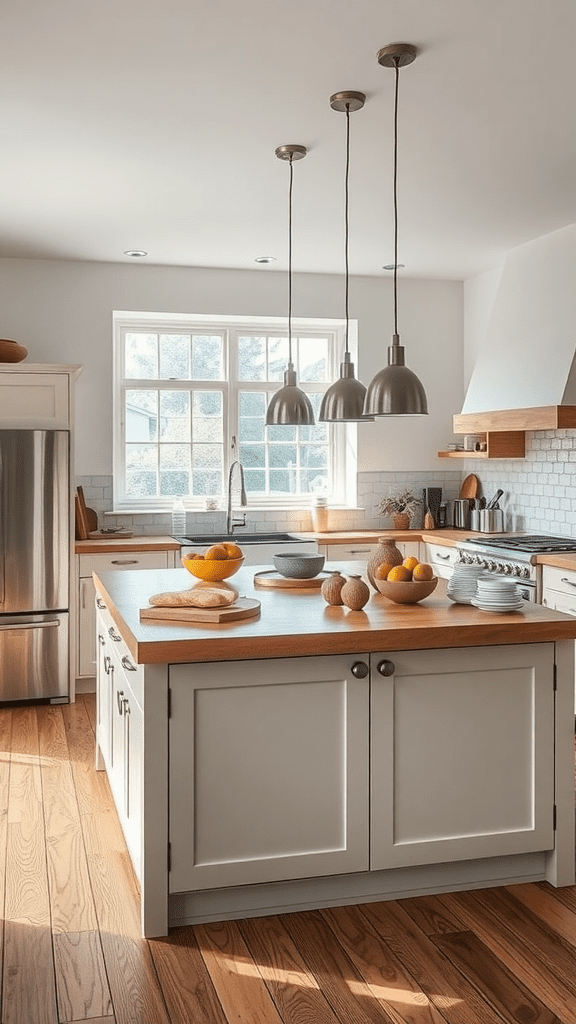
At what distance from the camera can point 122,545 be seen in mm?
5727

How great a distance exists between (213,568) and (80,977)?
62.8 inches

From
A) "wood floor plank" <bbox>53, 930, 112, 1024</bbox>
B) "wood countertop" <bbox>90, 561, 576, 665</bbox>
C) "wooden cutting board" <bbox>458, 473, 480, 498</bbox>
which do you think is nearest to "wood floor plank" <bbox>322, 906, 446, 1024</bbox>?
"wood floor plank" <bbox>53, 930, 112, 1024</bbox>

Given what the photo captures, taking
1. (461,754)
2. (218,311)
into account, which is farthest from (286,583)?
(218,311)

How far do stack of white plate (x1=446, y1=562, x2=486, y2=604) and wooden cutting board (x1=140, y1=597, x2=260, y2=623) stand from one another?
74 centimetres

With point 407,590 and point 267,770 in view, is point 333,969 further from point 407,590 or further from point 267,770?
point 407,590

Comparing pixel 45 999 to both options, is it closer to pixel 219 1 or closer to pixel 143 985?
pixel 143 985

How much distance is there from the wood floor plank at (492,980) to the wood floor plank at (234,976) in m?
0.55

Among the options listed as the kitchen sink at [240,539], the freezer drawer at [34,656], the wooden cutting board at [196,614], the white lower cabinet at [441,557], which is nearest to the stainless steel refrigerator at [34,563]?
the freezer drawer at [34,656]

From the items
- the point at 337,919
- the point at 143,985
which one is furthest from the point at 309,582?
the point at 143,985

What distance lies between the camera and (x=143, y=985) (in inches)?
96.6

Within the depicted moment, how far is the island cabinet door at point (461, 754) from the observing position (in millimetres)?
2873

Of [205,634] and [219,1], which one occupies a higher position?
[219,1]

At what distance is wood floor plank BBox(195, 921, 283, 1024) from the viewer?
2.34m

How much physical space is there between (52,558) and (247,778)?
3031 millimetres
